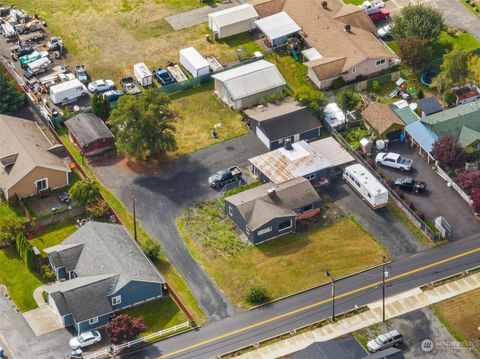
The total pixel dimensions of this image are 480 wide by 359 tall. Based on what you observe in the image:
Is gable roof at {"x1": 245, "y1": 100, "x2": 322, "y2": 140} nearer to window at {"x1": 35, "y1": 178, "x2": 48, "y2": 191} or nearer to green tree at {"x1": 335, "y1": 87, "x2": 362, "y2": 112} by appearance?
green tree at {"x1": 335, "y1": 87, "x2": 362, "y2": 112}

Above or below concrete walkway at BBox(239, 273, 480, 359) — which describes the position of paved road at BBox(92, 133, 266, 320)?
above

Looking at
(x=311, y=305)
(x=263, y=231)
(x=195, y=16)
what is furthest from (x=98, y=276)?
(x=195, y=16)

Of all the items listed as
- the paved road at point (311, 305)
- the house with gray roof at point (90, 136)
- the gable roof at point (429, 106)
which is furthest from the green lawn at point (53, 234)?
the gable roof at point (429, 106)

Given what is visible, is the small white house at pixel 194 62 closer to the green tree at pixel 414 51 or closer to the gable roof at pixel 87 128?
the gable roof at pixel 87 128

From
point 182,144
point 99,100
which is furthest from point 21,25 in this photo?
point 182,144

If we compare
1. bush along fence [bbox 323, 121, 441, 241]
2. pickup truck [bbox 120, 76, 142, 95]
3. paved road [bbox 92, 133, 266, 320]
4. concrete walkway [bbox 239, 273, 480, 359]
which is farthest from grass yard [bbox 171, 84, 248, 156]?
concrete walkway [bbox 239, 273, 480, 359]

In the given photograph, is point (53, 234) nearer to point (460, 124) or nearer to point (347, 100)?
point (347, 100)
